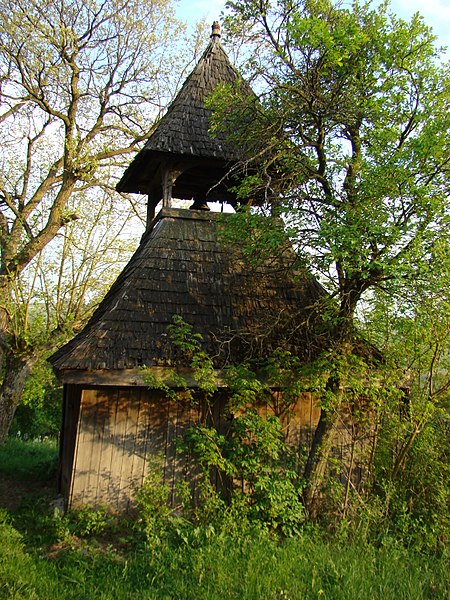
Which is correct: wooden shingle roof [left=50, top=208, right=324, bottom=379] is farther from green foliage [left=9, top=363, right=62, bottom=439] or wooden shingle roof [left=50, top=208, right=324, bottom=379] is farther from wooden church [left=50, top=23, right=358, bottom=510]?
green foliage [left=9, top=363, right=62, bottom=439]

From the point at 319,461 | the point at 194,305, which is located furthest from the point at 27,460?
the point at 319,461

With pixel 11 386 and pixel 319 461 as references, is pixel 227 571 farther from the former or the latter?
pixel 11 386

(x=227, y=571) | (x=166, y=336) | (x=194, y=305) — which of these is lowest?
(x=227, y=571)

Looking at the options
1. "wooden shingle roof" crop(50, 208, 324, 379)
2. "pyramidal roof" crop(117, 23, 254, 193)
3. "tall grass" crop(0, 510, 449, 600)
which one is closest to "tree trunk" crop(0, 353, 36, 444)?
"pyramidal roof" crop(117, 23, 254, 193)

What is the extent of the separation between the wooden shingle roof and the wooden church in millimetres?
14

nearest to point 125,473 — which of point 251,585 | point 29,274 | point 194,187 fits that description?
point 251,585

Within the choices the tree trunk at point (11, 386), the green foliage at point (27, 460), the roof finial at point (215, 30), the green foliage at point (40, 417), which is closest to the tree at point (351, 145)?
the roof finial at point (215, 30)

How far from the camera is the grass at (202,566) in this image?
4.39 m

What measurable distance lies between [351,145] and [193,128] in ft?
8.98

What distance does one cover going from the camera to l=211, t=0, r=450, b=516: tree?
5.34 metres

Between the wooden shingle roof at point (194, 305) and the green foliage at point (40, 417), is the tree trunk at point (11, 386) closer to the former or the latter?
the green foliage at point (40, 417)

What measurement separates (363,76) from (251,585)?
513 centimetres

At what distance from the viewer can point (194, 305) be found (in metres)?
6.76

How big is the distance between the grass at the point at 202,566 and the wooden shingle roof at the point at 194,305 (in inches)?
69.1
